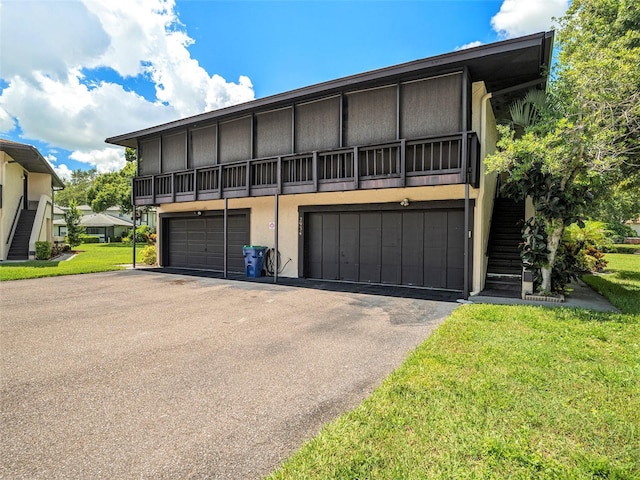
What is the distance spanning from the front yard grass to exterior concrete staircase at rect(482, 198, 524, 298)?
13.8ft

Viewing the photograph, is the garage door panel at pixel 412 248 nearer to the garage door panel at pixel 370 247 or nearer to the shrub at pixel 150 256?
the garage door panel at pixel 370 247

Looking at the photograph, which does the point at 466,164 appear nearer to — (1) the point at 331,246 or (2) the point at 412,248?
(2) the point at 412,248

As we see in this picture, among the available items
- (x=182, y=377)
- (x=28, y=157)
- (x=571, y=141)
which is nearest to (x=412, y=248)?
(x=571, y=141)

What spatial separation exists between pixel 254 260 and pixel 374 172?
5.12 meters

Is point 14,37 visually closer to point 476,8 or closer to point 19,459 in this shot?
point 19,459

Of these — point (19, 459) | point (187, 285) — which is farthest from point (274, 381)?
point (187, 285)

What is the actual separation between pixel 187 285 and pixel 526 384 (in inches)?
340

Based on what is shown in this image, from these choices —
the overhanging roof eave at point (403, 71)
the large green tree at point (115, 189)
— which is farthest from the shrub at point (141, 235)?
the overhanging roof eave at point (403, 71)

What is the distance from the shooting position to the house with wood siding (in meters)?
8.02

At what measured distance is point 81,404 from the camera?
2984 millimetres

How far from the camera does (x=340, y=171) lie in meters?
9.27

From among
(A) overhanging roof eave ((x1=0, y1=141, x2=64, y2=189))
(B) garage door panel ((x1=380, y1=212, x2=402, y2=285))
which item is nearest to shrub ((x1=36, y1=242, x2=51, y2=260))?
(A) overhanging roof eave ((x1=0, y1=141, x2=64, y2=189))

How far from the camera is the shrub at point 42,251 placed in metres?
16.4

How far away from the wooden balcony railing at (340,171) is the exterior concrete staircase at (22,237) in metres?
9.22
